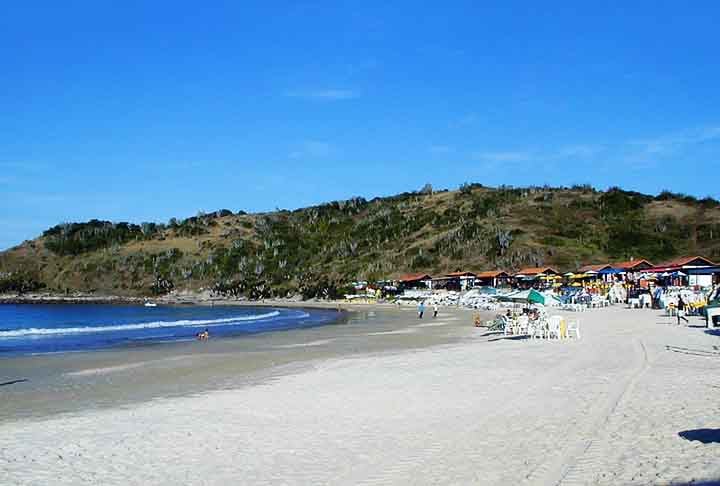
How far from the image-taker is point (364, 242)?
11606 centimetres

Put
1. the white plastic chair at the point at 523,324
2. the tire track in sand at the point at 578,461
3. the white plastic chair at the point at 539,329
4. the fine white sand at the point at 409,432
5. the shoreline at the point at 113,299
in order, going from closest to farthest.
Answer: the tire track in sand at the point at 578,461, the fine white sand at the point at 409,432, the white plastic chair at the point at 539,329, the white plastic chair at the point at 523,324, the shoreline at the point at 113,299

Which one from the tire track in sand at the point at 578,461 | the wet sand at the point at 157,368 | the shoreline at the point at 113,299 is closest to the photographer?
the tire track in sand at the point at 578,461

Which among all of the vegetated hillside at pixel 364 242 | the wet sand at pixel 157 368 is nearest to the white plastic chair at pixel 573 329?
the wet sand at pixel 157 368

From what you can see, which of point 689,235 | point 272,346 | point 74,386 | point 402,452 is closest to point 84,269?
point 689,235

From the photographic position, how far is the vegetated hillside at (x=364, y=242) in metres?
86.4

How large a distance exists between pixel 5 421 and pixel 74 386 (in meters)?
3.94

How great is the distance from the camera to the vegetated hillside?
86438mm

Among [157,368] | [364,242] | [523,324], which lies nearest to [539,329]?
[523,324]

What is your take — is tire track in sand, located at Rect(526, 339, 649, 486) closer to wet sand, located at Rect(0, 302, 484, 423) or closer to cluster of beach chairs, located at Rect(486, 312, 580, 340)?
wet sand, located at Rect(0, 302, 484, 423)

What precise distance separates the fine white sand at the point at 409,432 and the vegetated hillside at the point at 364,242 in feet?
223

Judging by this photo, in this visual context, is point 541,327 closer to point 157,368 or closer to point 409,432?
point 157,368

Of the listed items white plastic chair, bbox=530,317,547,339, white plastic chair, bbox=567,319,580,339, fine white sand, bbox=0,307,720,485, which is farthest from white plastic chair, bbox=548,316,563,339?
fine white sand, bbox=0,307,720,485

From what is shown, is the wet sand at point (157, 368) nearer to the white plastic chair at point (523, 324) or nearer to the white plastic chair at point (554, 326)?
the white plastic chair at point (523, 324)

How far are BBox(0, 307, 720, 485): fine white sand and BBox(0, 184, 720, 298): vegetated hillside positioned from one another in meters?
68.1
